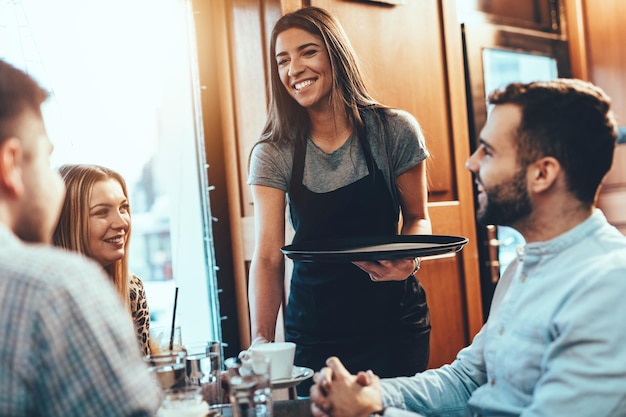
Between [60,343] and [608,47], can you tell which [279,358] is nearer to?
[60,343]

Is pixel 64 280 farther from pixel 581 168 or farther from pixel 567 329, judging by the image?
pixel 581 168

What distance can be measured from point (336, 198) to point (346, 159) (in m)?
0.12

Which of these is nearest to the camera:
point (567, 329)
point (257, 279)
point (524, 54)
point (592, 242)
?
point (567, 329)

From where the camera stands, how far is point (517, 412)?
120cm

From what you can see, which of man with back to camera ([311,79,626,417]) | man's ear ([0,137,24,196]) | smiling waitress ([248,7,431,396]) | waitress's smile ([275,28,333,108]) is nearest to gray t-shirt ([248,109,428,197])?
smiling waitress ([248,7,431,396])

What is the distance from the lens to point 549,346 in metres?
1.14

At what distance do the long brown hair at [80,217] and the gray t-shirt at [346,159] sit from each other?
1.52ft

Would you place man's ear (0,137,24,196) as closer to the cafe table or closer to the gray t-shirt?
the cafe table

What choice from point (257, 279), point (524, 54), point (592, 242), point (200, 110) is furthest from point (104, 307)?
point (524, 54)

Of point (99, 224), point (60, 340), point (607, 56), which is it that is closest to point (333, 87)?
point (99, 224)

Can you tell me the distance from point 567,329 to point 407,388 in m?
0.39

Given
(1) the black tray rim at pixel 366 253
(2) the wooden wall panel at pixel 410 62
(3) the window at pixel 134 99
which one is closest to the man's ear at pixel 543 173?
(1) the black tray rim at pixel 366 253

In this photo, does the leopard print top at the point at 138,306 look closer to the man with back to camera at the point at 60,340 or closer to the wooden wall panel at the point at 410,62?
the man with back to camera at the point at 60,340

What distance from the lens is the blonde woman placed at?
1.96 meters
